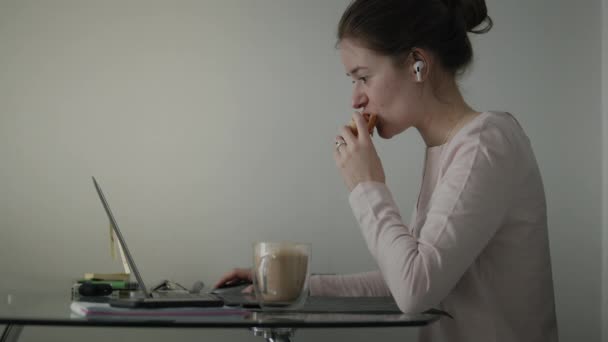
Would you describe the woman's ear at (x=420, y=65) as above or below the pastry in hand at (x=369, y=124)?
above

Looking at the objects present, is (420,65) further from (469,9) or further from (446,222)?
(446,222)

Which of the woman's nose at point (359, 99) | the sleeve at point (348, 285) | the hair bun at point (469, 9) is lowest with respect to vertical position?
the sleeve at point (348, 285)

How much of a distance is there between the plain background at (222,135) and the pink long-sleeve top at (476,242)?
814 mm

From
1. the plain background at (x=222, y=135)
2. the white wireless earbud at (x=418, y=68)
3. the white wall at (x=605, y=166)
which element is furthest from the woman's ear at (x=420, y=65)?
the white wall at (x=605, y=166)

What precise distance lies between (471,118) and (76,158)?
1190 millimetres

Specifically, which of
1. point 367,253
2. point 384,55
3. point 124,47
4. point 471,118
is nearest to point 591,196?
point 367,253

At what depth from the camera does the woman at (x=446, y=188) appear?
1.16 m

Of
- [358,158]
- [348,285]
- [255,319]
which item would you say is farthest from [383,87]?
[255,319]

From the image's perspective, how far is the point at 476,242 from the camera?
3.88ft

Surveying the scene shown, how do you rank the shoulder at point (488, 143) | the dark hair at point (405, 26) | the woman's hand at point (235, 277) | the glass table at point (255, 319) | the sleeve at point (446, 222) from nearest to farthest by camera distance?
the glass table at point (255, 319) < the sleeve at point (446, 222) < the shoulder at point (488, 143) < the dark hair at point (405, 26) < the woman's hand at point (235, 277)

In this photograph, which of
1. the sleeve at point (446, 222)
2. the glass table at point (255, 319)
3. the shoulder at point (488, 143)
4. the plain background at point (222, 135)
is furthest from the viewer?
the plain background at point (222, 135)

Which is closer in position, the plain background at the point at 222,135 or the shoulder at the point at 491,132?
the shoulder at the point at 491,132

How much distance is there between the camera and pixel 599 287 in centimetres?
210

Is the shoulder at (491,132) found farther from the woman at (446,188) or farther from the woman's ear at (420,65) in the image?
the woman's ear at (420,65)
